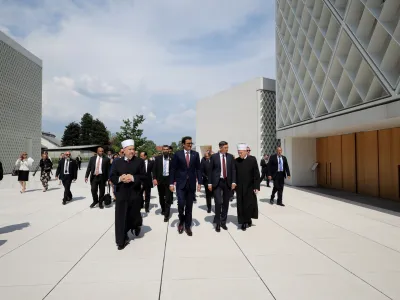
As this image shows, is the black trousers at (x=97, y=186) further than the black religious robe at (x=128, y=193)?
Yes

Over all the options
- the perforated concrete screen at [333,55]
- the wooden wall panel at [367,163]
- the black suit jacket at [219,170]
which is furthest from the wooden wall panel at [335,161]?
the black suit jacket at [219,170]

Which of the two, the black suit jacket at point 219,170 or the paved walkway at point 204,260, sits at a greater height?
the black suit jacket at point 219,170

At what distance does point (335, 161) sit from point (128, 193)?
12.4 meters

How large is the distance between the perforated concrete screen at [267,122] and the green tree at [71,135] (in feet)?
245

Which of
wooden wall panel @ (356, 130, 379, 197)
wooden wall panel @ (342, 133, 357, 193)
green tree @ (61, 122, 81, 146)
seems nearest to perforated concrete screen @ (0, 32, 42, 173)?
wooden wall panel @ (342, 133, 357, 193)

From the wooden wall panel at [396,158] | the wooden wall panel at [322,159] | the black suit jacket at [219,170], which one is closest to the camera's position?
the black suit jacket at [219,170]

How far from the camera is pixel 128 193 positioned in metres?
5.16

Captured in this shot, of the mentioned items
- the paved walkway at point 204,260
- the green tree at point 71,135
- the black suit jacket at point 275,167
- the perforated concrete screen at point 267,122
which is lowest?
the paved walkway at point 204,260

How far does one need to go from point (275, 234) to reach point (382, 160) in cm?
801

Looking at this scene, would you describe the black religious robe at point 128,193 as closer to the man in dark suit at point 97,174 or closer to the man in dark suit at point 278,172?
the man in dark suit at point 97,174

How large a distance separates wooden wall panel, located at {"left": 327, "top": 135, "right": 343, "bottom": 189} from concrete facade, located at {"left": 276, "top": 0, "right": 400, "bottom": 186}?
137cm

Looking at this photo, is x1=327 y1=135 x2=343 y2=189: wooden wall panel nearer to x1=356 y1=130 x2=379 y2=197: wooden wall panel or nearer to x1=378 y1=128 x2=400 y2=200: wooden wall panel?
x1=356 y1=130 x2=379 y2=197: wooden wall panel

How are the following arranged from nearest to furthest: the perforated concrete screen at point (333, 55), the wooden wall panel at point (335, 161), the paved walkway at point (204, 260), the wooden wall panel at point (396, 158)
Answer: the paved walkway at point (204, 260) → the perforated concrete screen at point (333, 55) → the wooden wall panel at point (396, 158) → the wooden wall panel at point (335, 161)

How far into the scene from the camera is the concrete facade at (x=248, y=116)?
1995 cm
